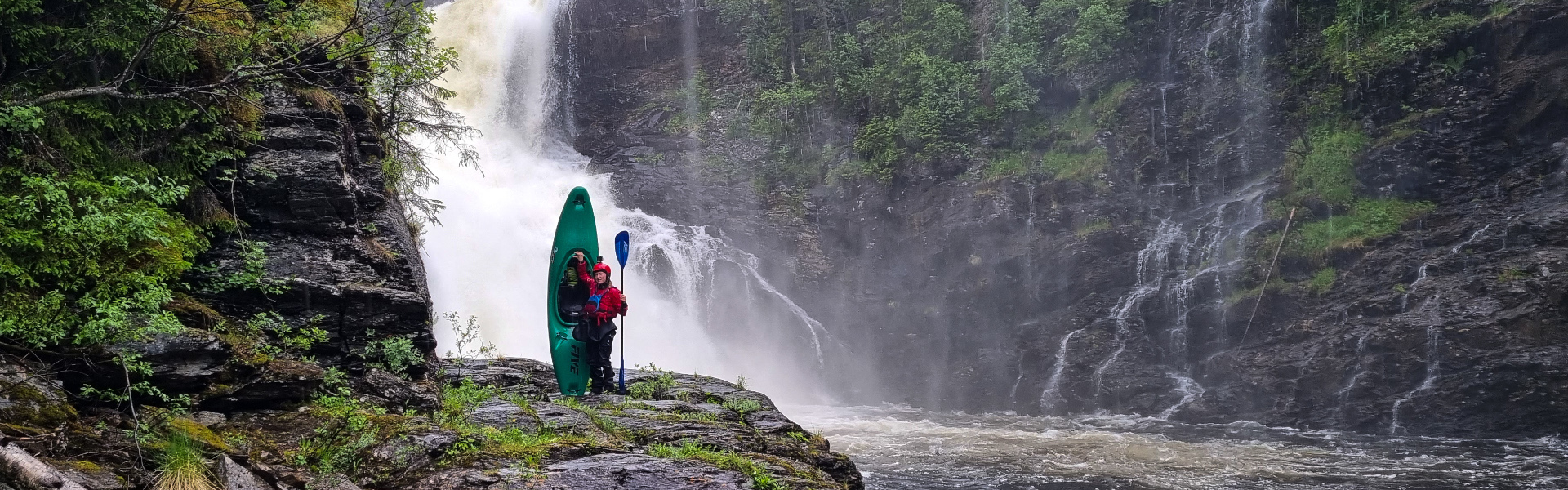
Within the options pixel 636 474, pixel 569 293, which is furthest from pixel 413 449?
pixel 569 293

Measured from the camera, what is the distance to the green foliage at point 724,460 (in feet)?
Answer: 20.2

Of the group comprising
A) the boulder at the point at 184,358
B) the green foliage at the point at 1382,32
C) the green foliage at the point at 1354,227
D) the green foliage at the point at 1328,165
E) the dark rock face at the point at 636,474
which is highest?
the green foliage at the point at 1382,32

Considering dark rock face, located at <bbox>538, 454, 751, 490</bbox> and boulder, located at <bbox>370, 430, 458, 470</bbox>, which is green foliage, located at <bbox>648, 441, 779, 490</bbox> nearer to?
dark rock face, located at <bbox>538, 454, 751, 490</bbox>

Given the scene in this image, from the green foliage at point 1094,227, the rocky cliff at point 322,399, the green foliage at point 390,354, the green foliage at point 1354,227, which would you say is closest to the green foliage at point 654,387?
the rocky cliff at point 322,399

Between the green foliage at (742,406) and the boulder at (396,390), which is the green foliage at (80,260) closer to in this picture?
the boulder at (396,390)

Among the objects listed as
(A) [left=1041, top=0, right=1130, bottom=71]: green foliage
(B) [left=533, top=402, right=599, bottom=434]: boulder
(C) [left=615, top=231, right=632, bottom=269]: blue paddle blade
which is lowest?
(B) [left=533, top=402, right=599, bottom=434]: boulder

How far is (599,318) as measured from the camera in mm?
8344

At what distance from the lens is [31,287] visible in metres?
5.11

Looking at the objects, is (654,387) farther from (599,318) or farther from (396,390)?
(396,390)

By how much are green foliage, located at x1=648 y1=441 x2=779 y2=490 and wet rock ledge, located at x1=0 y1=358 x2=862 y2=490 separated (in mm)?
17

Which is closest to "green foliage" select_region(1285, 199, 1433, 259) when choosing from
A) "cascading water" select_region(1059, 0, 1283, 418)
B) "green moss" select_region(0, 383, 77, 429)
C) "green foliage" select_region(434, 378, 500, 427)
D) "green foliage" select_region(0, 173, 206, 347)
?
"cascading water" select_region(1059, 0, 1283, 418)

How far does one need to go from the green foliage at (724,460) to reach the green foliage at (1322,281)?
15090mm

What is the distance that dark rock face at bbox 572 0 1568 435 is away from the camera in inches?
623

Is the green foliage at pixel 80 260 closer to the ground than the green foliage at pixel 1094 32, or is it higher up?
closer to the ground
